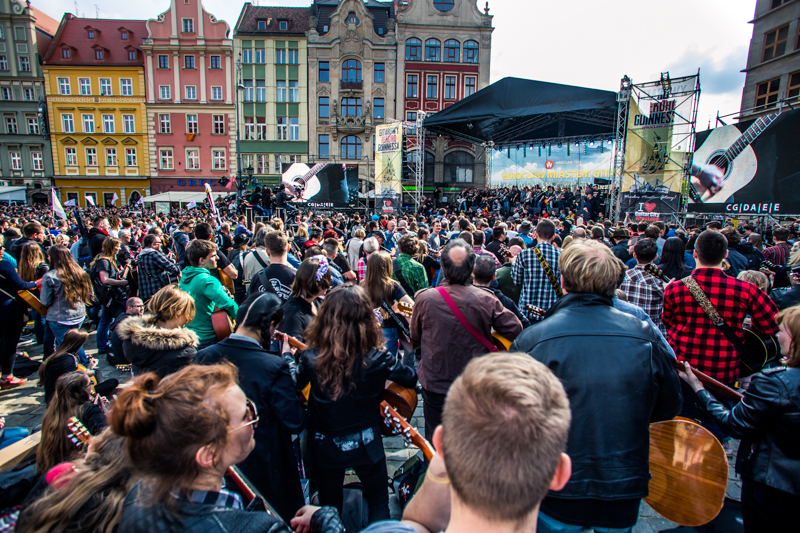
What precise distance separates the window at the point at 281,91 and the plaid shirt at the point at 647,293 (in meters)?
33.0

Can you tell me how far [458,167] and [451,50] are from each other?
8740mm

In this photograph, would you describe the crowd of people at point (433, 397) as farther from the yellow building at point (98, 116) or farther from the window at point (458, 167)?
the yellow building at point (98, 116)

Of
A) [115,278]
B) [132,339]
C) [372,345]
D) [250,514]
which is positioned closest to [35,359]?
[115,278]

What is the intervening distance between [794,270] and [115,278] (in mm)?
8605

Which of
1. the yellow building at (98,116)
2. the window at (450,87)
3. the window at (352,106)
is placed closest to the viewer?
the window at (450,87)

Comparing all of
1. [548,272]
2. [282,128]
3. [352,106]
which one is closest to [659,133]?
[548,272]

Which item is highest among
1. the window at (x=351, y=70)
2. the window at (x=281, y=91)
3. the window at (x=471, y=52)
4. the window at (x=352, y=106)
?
the window at (x=471, y=52)

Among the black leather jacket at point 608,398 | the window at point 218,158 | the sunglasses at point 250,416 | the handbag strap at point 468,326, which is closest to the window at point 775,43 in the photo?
the handbag strap at point 468,326

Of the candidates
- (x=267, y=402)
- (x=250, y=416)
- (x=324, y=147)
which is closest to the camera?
(x=250, y=416)

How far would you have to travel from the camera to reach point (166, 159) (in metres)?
34.0

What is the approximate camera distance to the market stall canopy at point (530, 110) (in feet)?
47.8

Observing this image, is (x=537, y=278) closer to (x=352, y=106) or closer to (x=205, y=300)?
(x=205, y=300)

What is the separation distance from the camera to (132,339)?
104 inches

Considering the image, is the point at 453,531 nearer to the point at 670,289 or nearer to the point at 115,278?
the point at 670,289
